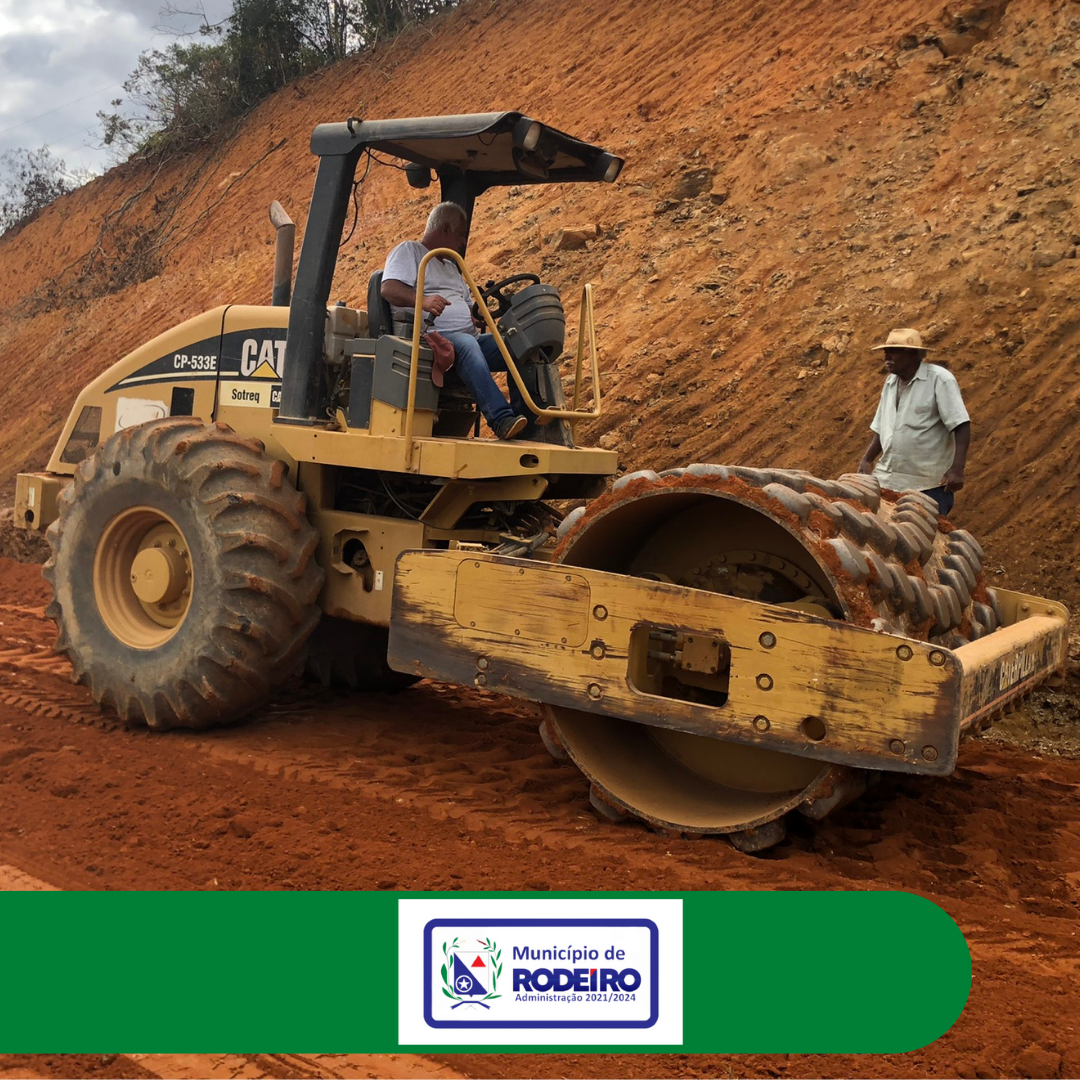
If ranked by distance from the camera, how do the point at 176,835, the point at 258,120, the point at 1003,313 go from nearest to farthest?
the point at 176,835
the point at 1003,313
the point at 258,120

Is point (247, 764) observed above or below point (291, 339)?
below

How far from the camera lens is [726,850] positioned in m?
4.07

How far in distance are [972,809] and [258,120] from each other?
20.8 m

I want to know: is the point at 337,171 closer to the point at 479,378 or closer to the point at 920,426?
the point at 479,378

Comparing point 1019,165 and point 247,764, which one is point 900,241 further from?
point 247,764

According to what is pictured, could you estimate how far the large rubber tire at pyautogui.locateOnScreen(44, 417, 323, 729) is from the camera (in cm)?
530

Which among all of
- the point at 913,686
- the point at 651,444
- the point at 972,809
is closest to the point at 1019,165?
the point at 651,444

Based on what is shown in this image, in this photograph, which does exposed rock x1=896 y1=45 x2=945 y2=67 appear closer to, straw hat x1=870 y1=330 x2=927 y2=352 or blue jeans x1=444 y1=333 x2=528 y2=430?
straw hat x1=870 y1=330 x2=927 y2=352

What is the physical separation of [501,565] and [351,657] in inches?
90.3

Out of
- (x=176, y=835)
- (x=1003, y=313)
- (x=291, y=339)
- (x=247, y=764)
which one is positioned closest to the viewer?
(x=176, y=835)

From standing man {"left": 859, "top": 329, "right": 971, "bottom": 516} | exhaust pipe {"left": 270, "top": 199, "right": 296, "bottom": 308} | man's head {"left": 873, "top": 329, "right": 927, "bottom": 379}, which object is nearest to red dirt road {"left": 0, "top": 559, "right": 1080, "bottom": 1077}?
standing man {"left": 859, "top": 329, "right": 971, "bottom": 516}

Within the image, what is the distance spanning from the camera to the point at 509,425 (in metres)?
5.26

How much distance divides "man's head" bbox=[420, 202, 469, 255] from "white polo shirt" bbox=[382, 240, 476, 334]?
0.25 ft

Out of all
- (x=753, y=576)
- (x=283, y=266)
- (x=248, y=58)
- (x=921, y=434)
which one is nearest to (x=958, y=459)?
(x=921, y=434)
